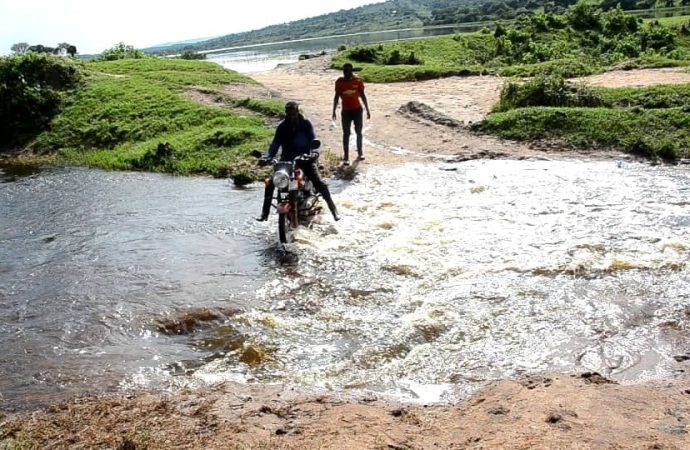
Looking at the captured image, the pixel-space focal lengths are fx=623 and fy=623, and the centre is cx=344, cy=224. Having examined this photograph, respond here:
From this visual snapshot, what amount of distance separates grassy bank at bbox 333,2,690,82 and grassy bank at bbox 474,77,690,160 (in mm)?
6609

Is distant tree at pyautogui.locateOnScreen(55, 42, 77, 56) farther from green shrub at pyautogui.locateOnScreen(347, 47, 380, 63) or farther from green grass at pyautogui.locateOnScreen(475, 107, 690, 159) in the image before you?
green grass at pyautogui.locateOnScreen(475, 107, 690, 159)

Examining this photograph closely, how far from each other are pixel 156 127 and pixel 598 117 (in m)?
11.6

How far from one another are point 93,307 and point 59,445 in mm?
2965

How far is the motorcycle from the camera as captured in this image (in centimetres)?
880

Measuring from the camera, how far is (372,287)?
7598 mm

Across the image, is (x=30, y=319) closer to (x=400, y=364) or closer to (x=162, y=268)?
(x=162, y=268)

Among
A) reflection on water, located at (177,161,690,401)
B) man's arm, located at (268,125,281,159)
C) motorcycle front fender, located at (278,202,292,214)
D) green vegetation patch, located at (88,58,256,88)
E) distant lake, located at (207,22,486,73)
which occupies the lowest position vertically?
reflection on water, located at (177,161,690,401)

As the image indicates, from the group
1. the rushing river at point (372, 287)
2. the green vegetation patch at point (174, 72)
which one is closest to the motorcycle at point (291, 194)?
the rushing river at point (372, 287)

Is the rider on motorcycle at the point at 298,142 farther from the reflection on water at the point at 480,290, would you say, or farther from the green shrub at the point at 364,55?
the green shrub at the point at 364,55

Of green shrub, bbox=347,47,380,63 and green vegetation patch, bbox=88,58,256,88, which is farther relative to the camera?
green shrub, bbox=347,47,380,63

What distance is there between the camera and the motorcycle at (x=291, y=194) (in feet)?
28.9

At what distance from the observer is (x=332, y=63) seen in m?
30.4

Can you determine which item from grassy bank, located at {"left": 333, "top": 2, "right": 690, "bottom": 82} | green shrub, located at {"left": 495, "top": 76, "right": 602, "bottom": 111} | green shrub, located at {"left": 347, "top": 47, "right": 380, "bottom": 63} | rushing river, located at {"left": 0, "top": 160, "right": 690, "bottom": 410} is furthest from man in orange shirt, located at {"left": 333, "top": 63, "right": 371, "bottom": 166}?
green shrub, located at {"left": 347, "top": 47, "right": 380, "bottom": 63}

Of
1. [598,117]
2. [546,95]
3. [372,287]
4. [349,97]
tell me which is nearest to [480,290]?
[372,287]
